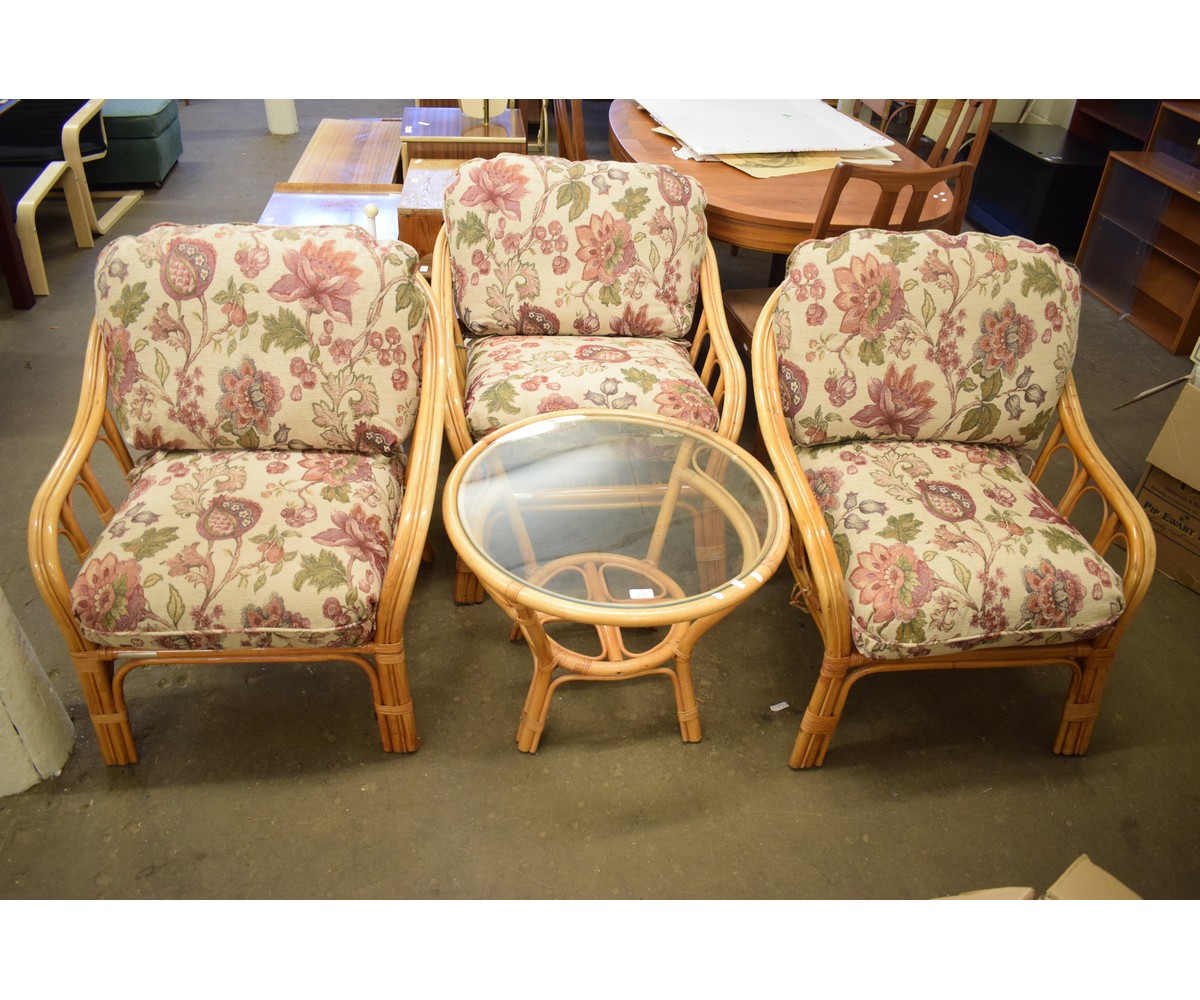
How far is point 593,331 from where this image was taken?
2.33m

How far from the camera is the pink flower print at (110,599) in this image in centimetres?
160

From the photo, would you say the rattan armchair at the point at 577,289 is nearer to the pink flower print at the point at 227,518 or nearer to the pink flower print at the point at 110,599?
the pink flower print at the point at 227,518

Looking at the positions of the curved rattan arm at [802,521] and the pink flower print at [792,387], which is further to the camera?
the pink flower print at [792,387]

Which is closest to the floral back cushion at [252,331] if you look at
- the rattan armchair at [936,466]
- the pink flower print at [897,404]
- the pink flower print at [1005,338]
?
the rattan armchair at [936,466]

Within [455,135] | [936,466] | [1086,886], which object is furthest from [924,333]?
[455,135]

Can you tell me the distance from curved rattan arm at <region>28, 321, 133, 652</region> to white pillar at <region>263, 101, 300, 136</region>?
3.95 metres

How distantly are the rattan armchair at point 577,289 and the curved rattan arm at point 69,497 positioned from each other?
0.73m

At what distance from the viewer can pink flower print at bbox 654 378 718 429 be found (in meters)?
2.11

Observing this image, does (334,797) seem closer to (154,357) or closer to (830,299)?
(154,357)

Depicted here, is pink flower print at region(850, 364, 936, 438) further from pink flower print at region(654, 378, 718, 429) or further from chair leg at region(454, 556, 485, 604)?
chair leg at region(454, 556, 485, 604)

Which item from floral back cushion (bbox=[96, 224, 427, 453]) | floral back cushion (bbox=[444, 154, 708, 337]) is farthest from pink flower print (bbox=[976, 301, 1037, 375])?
floral back cushion (bbox=[96, 224, 427, 453])

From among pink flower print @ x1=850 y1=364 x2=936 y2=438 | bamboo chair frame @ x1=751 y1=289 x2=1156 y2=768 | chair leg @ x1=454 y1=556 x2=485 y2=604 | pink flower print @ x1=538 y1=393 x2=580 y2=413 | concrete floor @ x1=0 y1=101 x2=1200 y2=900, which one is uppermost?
pink flower print @ x1=850 y1=364 x2=936 y2=438
